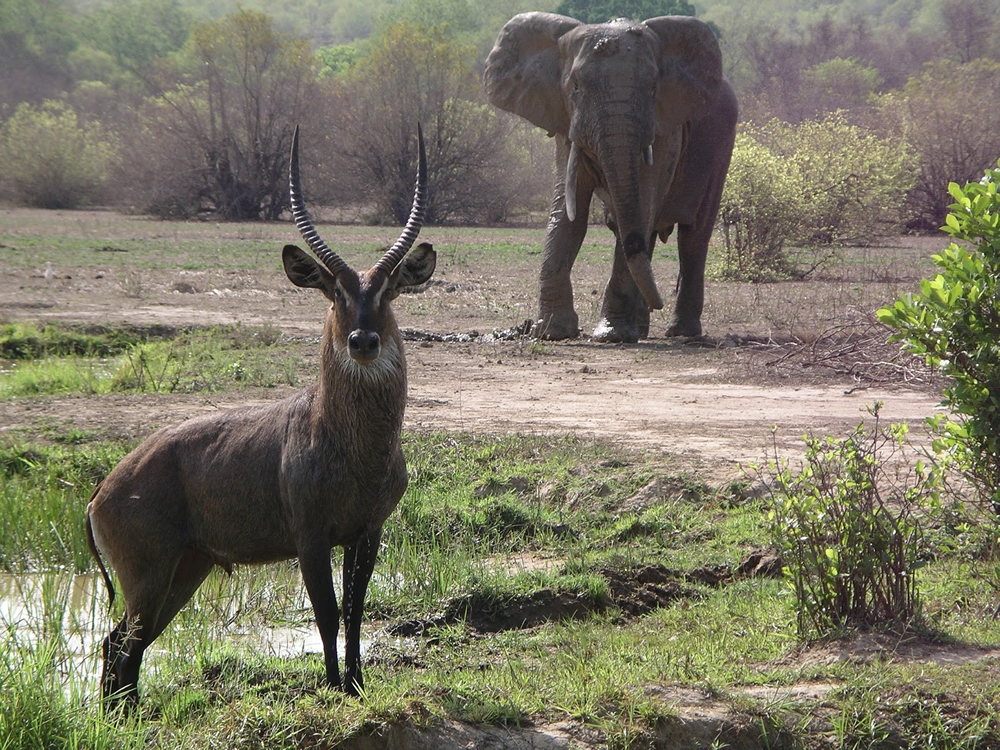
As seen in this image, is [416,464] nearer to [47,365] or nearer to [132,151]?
[47,365]

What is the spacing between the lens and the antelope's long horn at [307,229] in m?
4.79

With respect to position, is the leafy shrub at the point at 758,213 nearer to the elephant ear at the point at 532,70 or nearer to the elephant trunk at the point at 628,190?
the elephant ear at the point at 532,70

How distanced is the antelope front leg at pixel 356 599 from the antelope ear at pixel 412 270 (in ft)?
3.24

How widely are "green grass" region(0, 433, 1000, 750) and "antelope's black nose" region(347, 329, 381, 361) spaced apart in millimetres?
1339

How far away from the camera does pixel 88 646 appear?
620 cm

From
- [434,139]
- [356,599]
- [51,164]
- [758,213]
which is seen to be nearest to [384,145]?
[434,139]

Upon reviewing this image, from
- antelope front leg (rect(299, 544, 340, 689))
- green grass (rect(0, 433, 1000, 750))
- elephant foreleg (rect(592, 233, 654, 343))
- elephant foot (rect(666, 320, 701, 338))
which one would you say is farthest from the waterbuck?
elephant foot (rect(666, 320, 701, 338))

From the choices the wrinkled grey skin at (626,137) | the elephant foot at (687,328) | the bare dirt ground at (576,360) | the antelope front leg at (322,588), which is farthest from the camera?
the elephant foot at (687,328)

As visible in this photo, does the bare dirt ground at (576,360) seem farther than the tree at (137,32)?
No

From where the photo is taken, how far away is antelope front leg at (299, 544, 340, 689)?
475 centimetres

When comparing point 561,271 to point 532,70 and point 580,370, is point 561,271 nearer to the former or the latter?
point 580,370

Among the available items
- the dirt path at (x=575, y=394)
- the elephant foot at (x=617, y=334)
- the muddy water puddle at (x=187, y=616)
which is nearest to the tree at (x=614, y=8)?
the dirt path at (x=575, y=394)

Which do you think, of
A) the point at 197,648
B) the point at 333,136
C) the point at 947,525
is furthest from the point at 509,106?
the point at 333,136

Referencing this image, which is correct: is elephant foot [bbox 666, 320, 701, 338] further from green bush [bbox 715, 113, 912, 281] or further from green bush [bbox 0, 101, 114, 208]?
green bush [bbox 0, 101, 114, 208]
